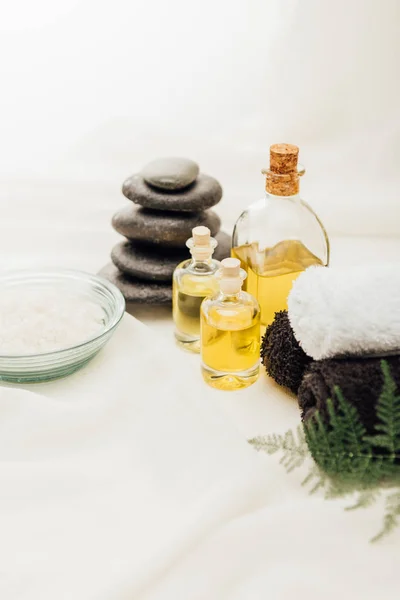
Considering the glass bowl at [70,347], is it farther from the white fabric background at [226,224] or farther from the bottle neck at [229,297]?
the bottle neck at [229,297]

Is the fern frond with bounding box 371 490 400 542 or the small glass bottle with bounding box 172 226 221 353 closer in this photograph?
the fern frond with bounding box 371 490 400 542

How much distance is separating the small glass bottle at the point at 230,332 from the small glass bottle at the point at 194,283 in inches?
3.4

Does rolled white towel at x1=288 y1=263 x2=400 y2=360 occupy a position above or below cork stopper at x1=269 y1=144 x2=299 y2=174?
below

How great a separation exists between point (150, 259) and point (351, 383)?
0.57 m

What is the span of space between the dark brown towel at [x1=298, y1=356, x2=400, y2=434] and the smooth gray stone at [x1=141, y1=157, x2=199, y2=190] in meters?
0.49

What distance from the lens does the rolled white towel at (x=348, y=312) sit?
108 centimetres

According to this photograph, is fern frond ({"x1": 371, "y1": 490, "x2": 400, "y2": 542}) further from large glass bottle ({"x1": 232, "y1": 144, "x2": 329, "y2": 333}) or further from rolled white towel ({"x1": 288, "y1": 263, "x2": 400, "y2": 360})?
large glass bottle ({"x1": 232, "y1": 144, "x2": 329, "y2": 333})

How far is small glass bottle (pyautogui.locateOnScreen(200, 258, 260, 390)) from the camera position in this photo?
1235mm

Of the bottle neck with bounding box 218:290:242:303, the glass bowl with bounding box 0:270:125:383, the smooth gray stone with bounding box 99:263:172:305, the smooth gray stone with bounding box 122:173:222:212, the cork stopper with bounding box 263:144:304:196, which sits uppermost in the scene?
the cork stopper with bounding box 263:144:304:196

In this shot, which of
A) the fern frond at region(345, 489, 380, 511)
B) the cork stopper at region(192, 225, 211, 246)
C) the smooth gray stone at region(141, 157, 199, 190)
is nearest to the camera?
the fern frond at region(345, 489, 380, 511)

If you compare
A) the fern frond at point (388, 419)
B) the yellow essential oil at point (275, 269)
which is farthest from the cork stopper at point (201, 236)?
the fern frond at point (388, 419)

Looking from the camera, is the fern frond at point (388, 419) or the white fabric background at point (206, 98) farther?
the white fabric background at point (206, 98)

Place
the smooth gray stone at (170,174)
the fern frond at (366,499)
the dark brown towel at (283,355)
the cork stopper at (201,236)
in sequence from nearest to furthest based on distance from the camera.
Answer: the fern frond at (366,499) → the dark brown towel at (283,355) → the cork stopper at (201,236) → the smooth gray stone at (170,174)

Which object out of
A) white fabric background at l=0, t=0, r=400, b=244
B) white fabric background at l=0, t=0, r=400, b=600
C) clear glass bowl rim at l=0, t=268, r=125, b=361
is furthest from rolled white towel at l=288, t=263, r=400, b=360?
white fabric background at l=0, t=0, r=400, b=244
